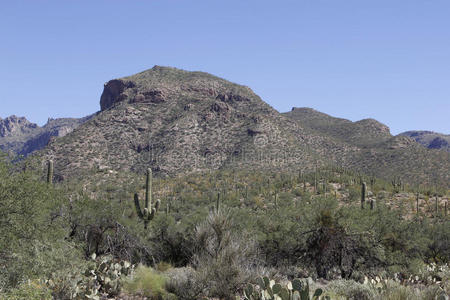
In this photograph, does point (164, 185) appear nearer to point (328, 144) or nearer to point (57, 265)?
point (328, 144)

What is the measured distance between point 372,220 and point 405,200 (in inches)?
884

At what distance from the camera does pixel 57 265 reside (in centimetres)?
1001

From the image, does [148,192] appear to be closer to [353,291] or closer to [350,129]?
[353,291]

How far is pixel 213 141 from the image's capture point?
75812mm

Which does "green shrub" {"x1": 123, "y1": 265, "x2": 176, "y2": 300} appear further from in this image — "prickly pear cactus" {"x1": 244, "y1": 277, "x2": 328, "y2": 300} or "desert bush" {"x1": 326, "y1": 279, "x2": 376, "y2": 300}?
"desert bush" {"x1": 326, "y1": 279, "x2": 376, "y2": 300}

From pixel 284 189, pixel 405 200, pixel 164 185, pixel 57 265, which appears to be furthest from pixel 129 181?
pixel 57 265

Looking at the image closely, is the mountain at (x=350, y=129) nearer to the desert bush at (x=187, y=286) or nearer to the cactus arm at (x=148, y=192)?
the cactus arm at (x=148, y=192)

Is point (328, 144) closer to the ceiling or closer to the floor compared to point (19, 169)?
closer to the ceiling

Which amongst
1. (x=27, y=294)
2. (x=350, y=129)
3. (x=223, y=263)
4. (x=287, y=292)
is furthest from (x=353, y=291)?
(x=350, y=129)

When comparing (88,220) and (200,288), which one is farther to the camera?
(88,220)

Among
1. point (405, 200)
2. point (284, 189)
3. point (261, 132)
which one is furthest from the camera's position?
point (261, 132)


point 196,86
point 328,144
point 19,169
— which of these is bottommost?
point 19,169

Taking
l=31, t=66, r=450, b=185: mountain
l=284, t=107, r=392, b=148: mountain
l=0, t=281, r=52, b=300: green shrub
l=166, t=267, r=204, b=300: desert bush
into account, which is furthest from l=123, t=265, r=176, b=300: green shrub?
l=284, t=107, r=392, b=148: mountain

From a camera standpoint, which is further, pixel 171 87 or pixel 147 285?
pixel 171 87
